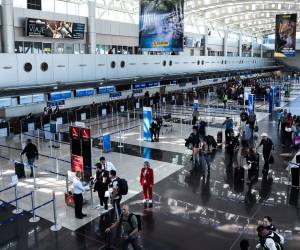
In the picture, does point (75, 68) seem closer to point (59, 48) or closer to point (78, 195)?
point (59, 48)

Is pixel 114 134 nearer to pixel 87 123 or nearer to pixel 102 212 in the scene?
pixel 87 123

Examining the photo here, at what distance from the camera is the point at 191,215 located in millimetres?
9539

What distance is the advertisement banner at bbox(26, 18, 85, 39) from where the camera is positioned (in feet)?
74.2

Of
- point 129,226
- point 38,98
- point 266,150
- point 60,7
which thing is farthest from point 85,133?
point 60,7

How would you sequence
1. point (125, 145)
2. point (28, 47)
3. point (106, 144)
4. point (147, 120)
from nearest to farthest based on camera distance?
1. point (106, 144)
2. point (125, 145)
3. point (147, 120)
4. point (28, 47)

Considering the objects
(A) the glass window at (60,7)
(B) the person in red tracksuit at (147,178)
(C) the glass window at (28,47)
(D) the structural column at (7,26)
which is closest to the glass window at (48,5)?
(A) the glass window at (60,7)

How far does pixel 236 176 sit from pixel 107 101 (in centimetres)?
1806

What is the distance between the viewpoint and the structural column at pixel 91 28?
27.3m

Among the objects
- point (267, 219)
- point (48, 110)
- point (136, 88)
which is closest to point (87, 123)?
point (48, 110)

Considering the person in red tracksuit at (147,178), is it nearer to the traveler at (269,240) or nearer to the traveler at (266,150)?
the traveler at (269,240)

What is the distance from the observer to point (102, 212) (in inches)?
Result: 382

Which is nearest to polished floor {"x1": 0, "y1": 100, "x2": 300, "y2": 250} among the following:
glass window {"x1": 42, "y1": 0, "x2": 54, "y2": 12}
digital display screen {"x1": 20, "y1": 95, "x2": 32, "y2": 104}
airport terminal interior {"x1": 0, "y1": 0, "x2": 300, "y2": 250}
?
airport terminal interior {"x1": 0, "y1": 0, "x2": 300, "y2": 250}

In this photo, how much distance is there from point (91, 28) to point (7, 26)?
7.83 m

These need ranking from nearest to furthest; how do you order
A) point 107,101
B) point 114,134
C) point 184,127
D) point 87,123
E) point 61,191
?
point 61,191, point 114,134, point 184,127, point 87,123, point 107,101
